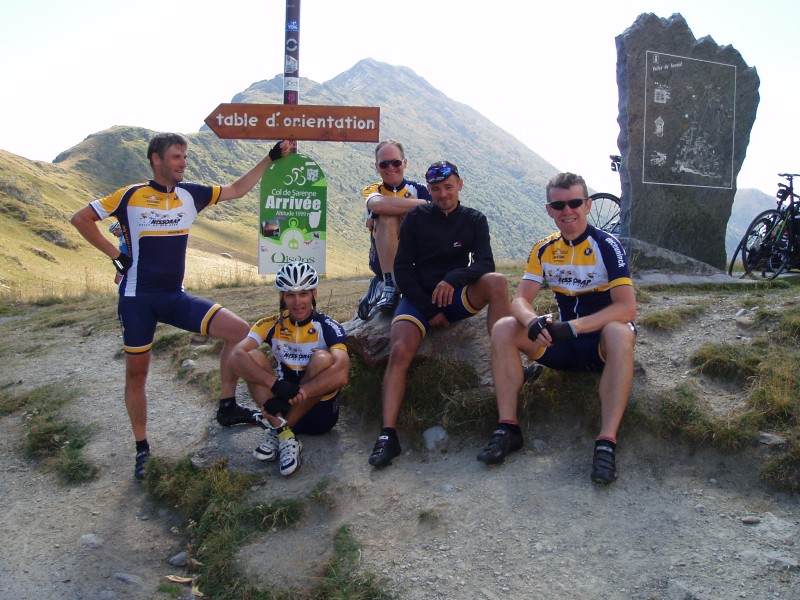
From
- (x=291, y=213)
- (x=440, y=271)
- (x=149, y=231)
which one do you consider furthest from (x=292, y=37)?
(x=440, y=271)

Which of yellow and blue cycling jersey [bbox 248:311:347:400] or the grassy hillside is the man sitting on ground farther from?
the grassy hillside

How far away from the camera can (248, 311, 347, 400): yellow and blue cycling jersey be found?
217 inches

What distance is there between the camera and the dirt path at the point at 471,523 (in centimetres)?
377

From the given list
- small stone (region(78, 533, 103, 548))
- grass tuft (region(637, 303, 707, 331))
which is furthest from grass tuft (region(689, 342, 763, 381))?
small stone (region(78, 533, 103, 548))

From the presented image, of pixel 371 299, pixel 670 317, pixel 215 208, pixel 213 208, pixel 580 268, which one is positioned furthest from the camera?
pixel 215 208

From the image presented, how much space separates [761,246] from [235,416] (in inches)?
298

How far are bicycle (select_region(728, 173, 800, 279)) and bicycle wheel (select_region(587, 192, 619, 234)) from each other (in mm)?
2089

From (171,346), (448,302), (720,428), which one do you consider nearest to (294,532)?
(448,302)

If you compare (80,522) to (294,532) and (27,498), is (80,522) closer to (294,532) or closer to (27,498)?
(27,498)

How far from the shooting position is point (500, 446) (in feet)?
15.6

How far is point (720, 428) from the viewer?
462cm

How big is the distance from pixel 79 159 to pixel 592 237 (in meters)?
110

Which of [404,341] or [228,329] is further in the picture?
[228,329]

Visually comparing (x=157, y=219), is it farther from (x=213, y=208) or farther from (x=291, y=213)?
(x=213, y=208)
